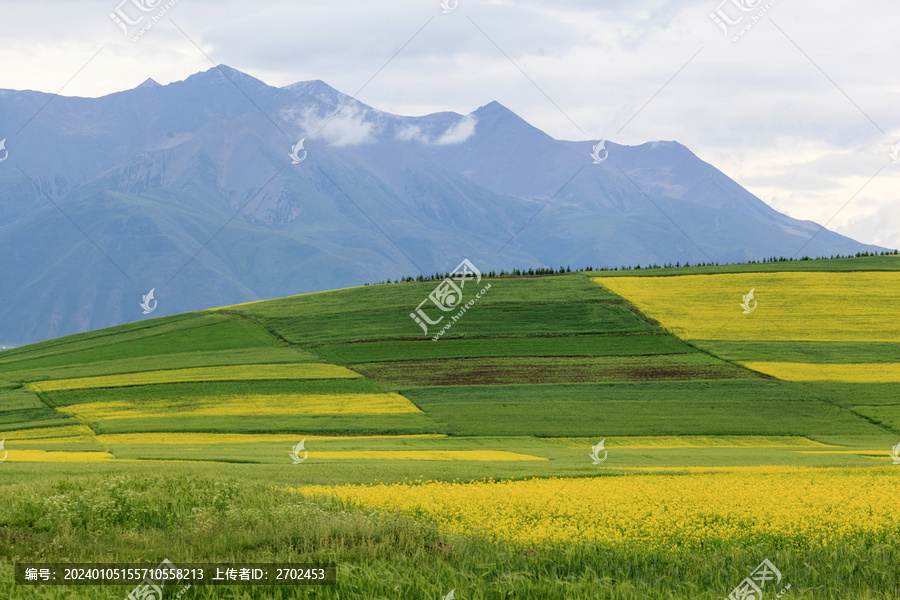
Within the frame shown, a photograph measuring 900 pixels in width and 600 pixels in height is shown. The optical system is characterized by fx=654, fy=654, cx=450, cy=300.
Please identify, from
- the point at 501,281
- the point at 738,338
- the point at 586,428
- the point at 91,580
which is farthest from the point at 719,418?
the point at 501,281

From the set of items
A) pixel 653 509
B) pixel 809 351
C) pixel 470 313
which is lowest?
pixel 653 509

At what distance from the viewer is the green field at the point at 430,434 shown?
11.2 metres

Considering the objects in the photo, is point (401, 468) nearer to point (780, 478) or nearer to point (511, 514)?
point (511, 514)

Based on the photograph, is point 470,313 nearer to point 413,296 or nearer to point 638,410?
point 413,296

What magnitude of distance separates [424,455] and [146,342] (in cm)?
5159

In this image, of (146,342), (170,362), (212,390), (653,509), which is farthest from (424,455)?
(146,342)

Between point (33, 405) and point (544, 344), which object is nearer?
point (33, 405)

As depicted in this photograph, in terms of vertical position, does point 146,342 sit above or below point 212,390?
above

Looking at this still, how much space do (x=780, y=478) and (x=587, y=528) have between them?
10729 mm

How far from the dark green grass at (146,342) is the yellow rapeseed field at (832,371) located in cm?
4803

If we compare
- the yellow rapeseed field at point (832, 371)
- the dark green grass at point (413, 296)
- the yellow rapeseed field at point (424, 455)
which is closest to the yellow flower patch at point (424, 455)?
the yellow rapeseed field at point (424, 455)

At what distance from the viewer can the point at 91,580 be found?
980 cm

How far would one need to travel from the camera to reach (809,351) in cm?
5819

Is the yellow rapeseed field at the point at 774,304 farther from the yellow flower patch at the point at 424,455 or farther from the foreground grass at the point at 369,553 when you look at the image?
the foreground grass at the point at 369,553
